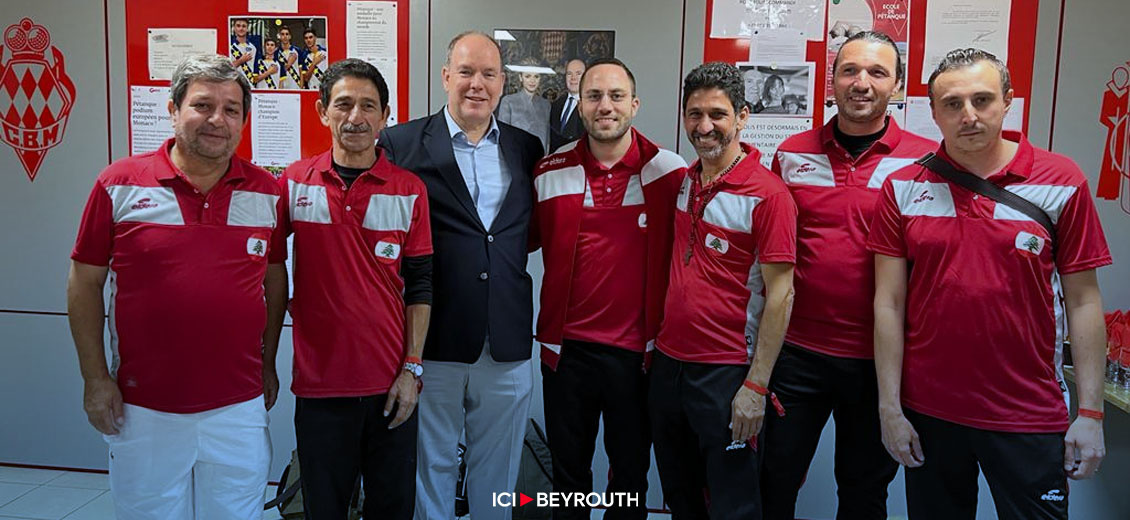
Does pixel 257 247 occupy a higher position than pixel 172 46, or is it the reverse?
pixel 172 46

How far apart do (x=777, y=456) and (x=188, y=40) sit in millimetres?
3244

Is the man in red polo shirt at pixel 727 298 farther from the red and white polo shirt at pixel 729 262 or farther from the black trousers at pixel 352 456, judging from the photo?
the black trousers at pixel 352 456

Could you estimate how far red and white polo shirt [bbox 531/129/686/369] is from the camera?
2.43m

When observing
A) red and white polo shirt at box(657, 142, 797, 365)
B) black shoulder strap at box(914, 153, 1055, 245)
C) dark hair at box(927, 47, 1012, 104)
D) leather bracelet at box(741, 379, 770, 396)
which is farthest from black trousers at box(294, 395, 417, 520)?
dark hair at box(927, 47, 1012, 104)

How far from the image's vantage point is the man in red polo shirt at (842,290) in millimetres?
2273

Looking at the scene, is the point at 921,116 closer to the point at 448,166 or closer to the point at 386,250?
the point at 448,166

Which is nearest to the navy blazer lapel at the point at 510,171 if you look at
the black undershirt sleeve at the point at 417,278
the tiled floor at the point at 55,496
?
the black undershirt sleeve at the point at 417,278

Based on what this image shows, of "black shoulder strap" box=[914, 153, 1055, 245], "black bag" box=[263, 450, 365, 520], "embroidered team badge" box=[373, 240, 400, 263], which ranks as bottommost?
"black bag" box=[263, 450, 365, 520]

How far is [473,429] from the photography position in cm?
258

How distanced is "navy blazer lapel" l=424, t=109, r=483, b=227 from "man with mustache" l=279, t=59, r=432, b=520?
0.44ft

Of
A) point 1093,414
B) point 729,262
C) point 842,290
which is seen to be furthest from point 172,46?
point 1093,414

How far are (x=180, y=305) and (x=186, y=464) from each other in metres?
0.47

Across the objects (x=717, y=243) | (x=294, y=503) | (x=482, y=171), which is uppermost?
(x=482, y=171)

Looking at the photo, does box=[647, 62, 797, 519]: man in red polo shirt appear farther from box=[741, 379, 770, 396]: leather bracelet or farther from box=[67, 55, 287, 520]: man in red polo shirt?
box=[67, 55, 287, 520]: man in red polo shirt
